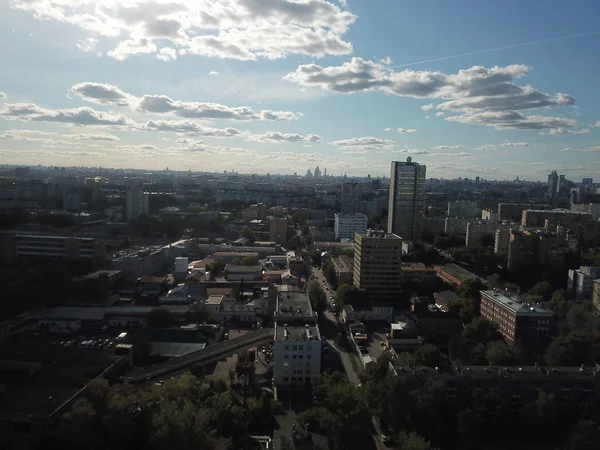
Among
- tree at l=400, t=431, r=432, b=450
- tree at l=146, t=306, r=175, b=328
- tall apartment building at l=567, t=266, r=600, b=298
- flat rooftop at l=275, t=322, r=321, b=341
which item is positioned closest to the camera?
tree at l=400, t=431, r=432, b=450

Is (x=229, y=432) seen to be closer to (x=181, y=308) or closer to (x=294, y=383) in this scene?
(x=294, y=383)

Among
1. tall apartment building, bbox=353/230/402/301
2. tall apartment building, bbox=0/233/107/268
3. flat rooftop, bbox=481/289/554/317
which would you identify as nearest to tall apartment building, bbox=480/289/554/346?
flat rooftop, bbox=481/289/554/317

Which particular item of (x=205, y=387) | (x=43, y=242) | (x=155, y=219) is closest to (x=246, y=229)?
(x=155, y=219)

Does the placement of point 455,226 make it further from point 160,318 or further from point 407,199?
point 160,318

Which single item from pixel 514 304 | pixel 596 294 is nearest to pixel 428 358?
pixel 514 304

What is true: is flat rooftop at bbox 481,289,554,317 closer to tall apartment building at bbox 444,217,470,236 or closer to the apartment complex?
the apartment complex

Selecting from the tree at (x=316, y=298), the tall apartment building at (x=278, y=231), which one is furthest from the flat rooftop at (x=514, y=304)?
the tall apartment building at (x=278, y=231)
